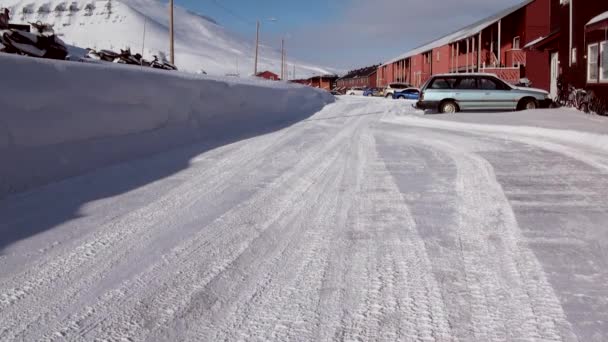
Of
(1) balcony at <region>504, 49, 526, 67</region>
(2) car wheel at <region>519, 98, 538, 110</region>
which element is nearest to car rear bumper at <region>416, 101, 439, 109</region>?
(2) car wheel at <region>519, 98, 538, 110</region>

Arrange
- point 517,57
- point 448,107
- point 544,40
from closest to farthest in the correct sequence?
1. point 448,107
2. point 544,40
3. point 517,57

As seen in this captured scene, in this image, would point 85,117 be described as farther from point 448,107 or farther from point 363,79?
point 363,79

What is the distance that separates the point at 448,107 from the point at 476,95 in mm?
1063

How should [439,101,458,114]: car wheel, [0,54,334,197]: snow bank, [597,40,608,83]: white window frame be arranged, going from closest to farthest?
[0,54,334,197]: snow bank → [597,40,608,83]: white window frame → [439,101,458,114]: car wheel

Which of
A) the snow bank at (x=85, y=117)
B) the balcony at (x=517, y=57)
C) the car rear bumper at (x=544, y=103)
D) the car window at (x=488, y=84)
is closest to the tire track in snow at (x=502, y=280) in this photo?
the snow bank at (x=85, y=117)

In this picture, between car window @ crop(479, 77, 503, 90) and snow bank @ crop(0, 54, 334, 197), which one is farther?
car window @ crop(479, 77, 503, 90)

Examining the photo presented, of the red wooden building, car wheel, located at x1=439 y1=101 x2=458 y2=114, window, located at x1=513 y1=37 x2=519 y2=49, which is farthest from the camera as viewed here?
window, located at x1=513 y1=37 x2=519 y2=49

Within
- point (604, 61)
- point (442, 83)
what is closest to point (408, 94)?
point (442, 83)

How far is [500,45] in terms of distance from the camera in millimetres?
37000

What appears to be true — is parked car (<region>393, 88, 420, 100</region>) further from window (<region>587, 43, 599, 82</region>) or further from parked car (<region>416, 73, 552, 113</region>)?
window (<region>587, 43, 599, 82</region>)

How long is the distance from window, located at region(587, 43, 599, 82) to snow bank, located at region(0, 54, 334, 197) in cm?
1208

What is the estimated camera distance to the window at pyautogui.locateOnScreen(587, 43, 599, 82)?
757 inches

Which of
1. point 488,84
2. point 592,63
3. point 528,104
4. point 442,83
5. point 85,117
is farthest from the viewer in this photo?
point 442,83

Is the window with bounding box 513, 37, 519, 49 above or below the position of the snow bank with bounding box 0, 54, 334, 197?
above
